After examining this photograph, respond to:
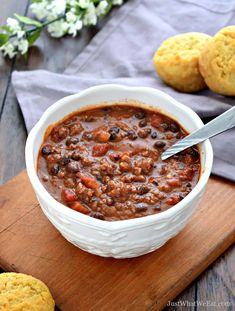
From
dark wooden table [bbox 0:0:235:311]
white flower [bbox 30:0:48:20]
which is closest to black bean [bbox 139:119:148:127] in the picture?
dark wooden table [bbox 0:0:235:311]

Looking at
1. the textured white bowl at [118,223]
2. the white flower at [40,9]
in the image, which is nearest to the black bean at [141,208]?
the textured white bowl at [118,223]

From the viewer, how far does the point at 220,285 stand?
2324mm

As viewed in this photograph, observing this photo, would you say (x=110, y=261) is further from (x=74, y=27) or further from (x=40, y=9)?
(x=40, y=9)

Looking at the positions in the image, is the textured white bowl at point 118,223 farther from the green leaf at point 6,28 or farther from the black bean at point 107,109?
the green leaf at point 6,28

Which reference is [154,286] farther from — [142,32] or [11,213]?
[142,32]

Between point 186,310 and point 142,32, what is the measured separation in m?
2.00

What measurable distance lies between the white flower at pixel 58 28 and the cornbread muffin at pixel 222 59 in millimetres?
1110

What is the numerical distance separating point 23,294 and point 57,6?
212 cm

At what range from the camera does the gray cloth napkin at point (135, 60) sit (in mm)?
2977

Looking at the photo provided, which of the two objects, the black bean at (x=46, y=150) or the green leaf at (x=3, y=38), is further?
the green leaf at (x=3, y=38)

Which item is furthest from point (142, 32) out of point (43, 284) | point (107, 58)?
point (43, 284)

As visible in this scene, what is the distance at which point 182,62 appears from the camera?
9.77 ft

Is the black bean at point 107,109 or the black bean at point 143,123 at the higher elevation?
the black bean at point 107,109

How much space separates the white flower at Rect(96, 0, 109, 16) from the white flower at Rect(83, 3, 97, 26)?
0.22ft
